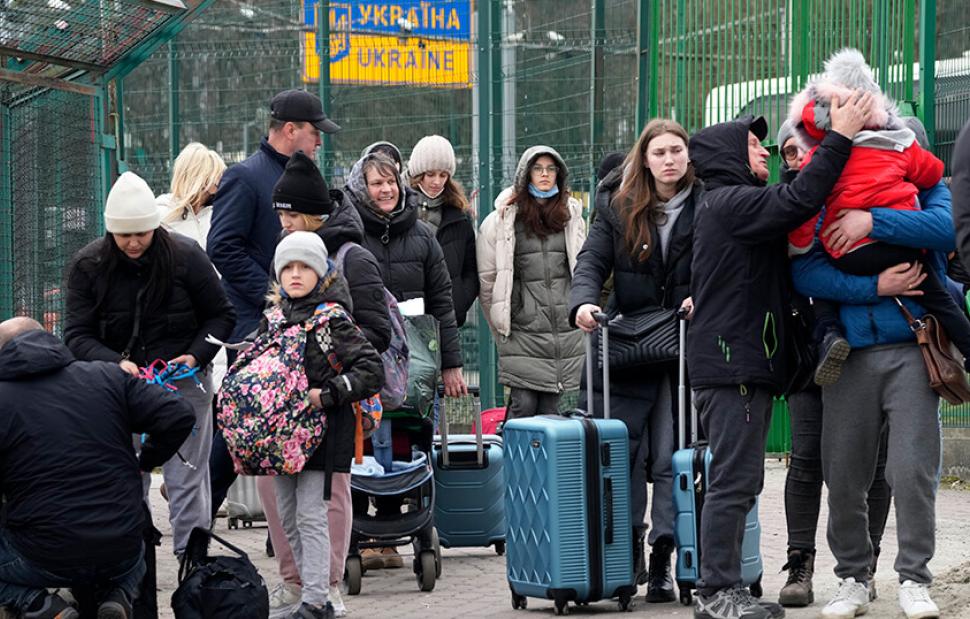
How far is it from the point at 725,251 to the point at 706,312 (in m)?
0.24

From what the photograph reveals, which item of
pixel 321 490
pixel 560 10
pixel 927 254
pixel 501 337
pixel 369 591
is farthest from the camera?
pixel 560 10

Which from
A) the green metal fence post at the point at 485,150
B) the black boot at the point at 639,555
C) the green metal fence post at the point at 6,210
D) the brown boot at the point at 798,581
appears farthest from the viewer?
the green metal fence post at the point at 485,150

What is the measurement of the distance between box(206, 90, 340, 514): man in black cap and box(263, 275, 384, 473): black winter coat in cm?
104

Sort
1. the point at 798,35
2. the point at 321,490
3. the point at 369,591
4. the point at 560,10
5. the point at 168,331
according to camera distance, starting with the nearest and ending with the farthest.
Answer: the point at 321,490, the point at 168,331, the point at 369,591, the point at 798,35, the point at 560,10

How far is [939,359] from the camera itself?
612cm

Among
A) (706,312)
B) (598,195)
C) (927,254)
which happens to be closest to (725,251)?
(706,312)

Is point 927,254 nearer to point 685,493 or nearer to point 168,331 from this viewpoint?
point 685,493

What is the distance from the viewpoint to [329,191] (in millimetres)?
7469

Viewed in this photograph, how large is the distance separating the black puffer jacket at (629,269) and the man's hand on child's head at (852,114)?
1173 millimetres

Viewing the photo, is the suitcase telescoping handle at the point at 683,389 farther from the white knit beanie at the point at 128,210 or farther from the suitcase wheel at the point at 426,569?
the white knit beanie at the point at 128,210

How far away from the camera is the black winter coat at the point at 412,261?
8305mm

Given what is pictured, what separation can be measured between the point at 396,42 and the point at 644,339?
552cm

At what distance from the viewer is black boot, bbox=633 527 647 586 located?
7.31m

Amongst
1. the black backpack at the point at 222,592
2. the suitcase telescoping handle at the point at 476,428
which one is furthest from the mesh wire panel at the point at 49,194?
the black backpack at the point at 222,592
